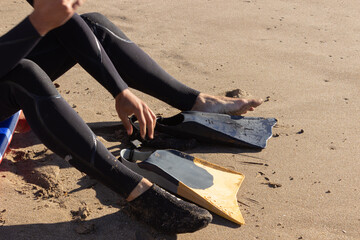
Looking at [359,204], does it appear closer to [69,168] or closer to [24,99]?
[69,168]

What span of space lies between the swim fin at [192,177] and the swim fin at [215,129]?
0.72 ft

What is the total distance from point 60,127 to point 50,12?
42cm

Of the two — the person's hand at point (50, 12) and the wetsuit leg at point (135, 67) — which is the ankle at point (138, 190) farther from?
the wetsuit leg at point (135, 67)

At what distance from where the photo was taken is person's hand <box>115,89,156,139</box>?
2162 mm

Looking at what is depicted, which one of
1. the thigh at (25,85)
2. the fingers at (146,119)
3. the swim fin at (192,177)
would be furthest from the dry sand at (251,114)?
the thigh at (25,85)

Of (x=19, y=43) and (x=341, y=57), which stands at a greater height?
(x=19, y=43)

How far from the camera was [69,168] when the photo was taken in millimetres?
2492

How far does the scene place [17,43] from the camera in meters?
1.99

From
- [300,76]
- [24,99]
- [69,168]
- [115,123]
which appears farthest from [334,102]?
[24,99]

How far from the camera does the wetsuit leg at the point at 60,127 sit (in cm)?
204

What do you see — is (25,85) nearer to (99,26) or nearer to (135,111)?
(135,111)

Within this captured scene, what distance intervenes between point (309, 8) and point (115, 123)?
8.25 ft

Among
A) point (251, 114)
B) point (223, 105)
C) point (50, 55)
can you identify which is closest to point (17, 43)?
point (50, 55)

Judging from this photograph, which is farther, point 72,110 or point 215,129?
point 215,129
